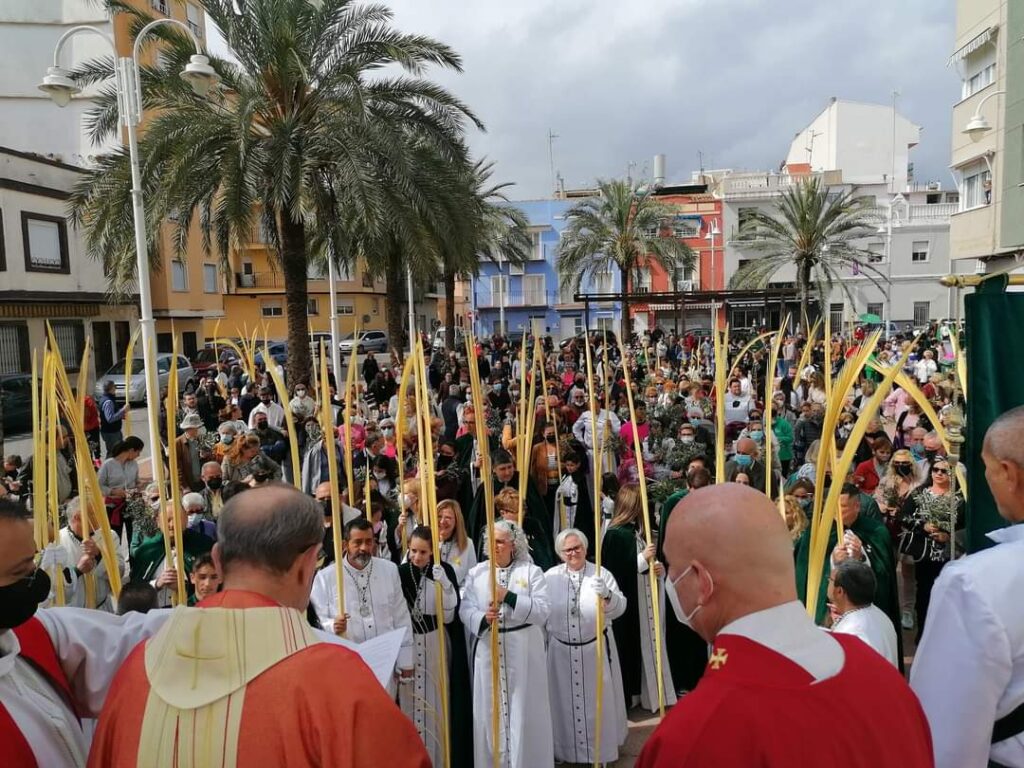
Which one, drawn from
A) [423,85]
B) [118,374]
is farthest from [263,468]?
[118,374]

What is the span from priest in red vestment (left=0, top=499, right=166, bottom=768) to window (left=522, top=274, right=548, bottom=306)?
4943cm

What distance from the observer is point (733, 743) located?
4.64 ft

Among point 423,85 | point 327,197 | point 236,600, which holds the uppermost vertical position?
point 423,85

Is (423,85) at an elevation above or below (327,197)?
above

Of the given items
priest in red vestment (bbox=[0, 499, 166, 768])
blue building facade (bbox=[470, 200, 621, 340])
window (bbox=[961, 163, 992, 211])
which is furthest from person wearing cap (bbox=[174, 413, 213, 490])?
blue building facade (bbox=[470, 200, 621, 340])

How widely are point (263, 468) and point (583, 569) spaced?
326 centimetres

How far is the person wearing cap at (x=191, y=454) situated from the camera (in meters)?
7.94

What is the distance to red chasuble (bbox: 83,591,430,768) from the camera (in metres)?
1.58

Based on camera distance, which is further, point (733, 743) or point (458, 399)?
point (458, 399)

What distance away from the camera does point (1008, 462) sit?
209cm

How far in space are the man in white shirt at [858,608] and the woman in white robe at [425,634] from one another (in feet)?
6.42

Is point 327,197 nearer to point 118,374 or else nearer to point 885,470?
point 885,470

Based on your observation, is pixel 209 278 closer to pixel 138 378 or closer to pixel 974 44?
pixel 138 378

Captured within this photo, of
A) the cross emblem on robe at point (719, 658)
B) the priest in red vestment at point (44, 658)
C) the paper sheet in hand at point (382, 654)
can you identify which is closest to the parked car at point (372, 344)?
the paper sheet in hand at point (382, 654)
